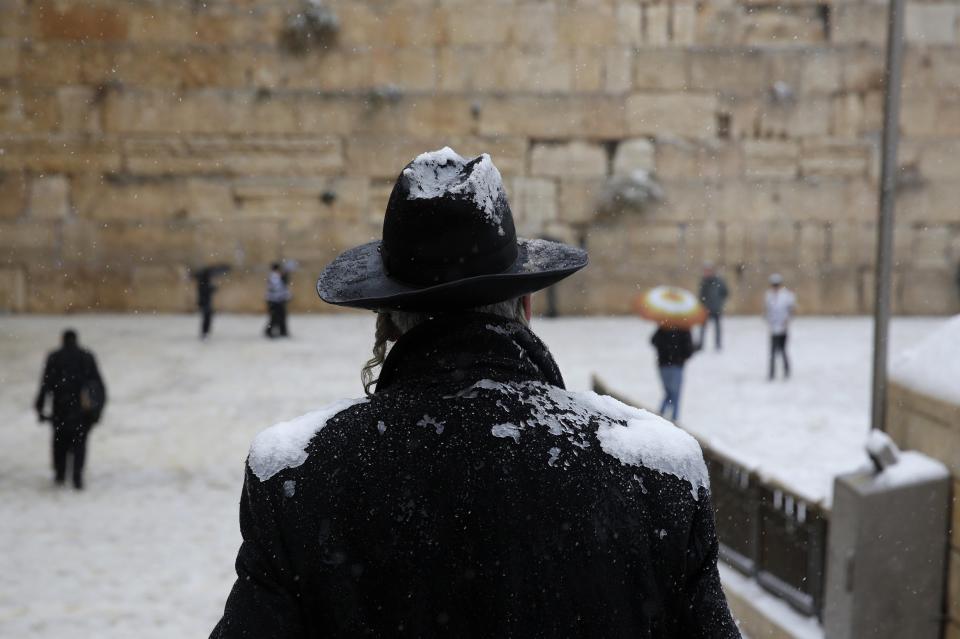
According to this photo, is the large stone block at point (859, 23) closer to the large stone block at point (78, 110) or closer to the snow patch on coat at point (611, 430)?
the large stone block at point (78, 110)

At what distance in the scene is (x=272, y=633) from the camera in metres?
1.49

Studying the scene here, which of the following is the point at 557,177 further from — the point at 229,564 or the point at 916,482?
the point at 916,482

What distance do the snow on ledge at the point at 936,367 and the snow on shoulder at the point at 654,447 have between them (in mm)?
3024

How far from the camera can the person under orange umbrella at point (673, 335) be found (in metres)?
9.46

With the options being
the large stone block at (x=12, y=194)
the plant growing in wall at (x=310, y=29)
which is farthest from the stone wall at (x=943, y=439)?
the large stone block at (x=12, y=194)

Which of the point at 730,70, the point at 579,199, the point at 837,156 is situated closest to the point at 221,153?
the point at 579,199

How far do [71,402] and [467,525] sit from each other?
23.1 feet

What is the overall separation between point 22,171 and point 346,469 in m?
16.6

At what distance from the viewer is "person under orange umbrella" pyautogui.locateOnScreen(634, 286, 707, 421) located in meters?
9.46

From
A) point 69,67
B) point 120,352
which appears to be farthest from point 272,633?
point 69,67

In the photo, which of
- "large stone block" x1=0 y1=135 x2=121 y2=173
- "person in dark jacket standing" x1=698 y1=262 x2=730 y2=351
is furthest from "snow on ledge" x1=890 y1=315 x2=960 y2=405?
"large stone block" x1=0 y1=135 x2=121 y2=173

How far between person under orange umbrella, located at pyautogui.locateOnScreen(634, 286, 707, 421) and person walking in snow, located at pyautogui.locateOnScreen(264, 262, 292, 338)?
6.22 m

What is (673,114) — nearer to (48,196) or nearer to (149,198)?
(149,198)

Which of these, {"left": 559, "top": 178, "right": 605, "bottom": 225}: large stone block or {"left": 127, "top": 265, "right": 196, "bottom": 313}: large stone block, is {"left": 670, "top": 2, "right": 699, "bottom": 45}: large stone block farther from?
{"left": 127, "top": 265, "right": 196, "bottom": 313}: large stone block
